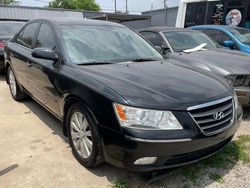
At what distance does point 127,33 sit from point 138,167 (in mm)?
2260

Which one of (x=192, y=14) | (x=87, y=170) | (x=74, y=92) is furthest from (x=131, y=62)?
(x=192, y=14)

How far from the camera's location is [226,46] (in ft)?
21.7

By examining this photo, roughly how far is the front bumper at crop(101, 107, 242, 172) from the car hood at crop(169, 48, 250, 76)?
2.10 meters

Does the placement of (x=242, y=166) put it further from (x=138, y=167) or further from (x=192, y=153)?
(x=138, y=167)

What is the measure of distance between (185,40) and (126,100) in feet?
12.8

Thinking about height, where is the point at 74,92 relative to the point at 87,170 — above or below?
above

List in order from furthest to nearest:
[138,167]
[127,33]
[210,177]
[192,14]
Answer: [192,14] < [127,33] < [210,177] < [138,167]

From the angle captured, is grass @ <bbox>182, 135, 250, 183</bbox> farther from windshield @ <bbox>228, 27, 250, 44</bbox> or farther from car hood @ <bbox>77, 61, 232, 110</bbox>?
windshield @ <bbox>228, 27, 250, 44</bbox>

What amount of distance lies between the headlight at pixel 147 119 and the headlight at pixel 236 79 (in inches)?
91.6

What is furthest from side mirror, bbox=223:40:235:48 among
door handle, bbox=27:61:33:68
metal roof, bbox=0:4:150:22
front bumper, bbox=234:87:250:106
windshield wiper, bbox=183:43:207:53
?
metal roof, bbox=0:4:150:22

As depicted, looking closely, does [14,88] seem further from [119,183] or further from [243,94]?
[243,94]

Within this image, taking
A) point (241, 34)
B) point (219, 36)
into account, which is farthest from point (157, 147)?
point (241, 34)

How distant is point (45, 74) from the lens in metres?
3.54

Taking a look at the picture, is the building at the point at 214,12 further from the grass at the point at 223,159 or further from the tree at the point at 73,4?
the tree at the point at 73,4
